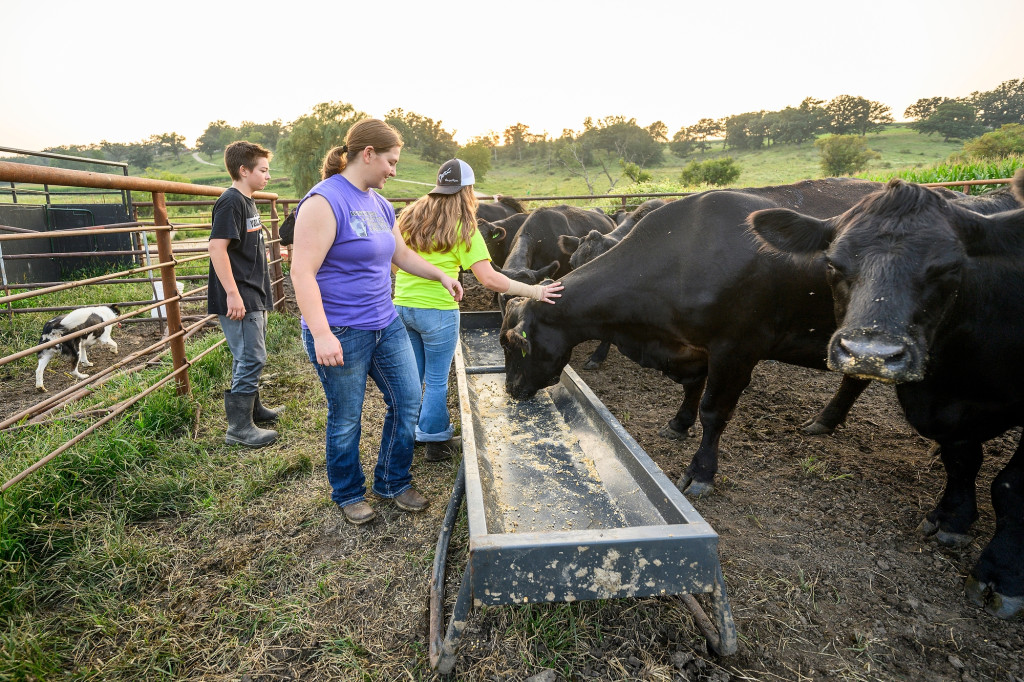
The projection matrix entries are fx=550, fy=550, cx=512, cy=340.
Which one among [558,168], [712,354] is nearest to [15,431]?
[712,354]

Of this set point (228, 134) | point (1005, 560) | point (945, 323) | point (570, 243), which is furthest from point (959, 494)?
point (228, 134)

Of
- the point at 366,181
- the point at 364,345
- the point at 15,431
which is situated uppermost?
the point at 366,181

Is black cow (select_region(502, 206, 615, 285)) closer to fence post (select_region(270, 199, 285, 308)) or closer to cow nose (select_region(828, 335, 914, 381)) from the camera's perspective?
fence post (select_region(270, 199, 285, 308))

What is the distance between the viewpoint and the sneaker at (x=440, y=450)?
3906 mm

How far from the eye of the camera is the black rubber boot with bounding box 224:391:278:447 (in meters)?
3.95

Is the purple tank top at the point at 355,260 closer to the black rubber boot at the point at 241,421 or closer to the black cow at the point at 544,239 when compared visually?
the black rubber boot at the point at 241,421

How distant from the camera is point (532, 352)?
424 centimetres

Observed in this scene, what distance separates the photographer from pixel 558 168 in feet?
259

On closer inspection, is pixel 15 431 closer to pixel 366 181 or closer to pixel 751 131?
pixel 366 181

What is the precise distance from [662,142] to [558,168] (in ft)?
65.3

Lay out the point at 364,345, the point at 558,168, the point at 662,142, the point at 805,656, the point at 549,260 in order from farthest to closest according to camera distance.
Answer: the point at 662,142
the point at 558,168
the point at 549,260
the point at 364,345
the point at 805,656

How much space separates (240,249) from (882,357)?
393cm

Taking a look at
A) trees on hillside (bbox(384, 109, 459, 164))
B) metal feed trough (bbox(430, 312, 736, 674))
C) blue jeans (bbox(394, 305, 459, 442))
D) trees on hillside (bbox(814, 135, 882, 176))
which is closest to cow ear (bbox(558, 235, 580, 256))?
metal feed trough (bbox(430, 312, 736, 674))

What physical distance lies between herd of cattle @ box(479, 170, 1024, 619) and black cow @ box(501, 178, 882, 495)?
10 millimetres
